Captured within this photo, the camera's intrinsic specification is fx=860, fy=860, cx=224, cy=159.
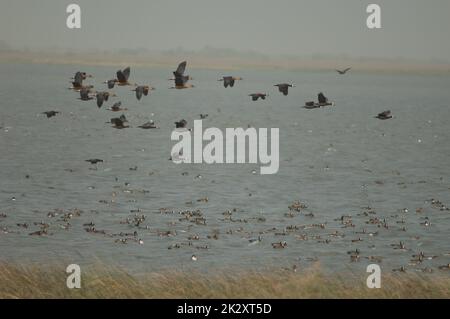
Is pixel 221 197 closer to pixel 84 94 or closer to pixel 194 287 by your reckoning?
pixel 84 94

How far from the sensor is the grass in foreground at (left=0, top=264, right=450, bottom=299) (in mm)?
21500

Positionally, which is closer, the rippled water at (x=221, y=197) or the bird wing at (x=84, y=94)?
the bird wing at (x=84, y=94)

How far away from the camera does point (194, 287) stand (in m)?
22.1

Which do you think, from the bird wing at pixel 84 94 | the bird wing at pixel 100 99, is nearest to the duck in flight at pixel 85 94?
the bird wing at pixel 84 94

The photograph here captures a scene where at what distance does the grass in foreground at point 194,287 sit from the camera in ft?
70.5

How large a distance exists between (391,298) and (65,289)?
27.1 ft

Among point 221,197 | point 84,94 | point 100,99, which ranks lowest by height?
point 221,197

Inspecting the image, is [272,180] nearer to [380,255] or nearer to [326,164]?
[326,164]

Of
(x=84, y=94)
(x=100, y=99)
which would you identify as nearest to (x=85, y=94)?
(x=84, y=94)

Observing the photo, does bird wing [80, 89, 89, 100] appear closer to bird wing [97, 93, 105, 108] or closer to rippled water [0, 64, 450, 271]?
bird wing [97, 93, 105, 108]

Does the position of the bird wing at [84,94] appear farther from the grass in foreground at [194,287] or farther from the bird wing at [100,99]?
the grass in foreground at [194,287]

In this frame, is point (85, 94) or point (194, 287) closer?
point (194, 287)

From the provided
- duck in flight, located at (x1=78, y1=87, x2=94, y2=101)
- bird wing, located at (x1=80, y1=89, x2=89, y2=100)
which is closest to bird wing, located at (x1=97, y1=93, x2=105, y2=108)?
duck in flight, located at (x1=78, y1=87, x2=94, y2=101)
